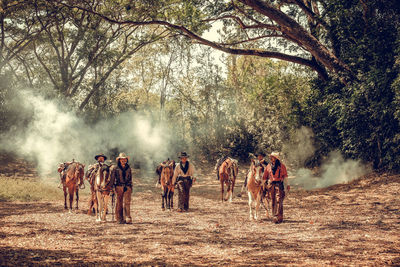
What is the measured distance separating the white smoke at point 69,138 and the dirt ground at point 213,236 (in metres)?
13.7

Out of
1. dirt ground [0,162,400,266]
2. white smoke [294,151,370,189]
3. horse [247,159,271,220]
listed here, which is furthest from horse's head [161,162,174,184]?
white smoke [294,151,370,189]

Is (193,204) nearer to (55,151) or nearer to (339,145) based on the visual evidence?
(339,145)

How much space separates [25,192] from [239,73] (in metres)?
25.4

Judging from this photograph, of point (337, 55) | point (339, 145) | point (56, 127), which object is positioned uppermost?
point (337, 55)

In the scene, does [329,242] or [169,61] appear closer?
[329,242]

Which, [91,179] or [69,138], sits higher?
[69,138]

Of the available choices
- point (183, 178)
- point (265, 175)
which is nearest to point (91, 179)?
point (183, 178)

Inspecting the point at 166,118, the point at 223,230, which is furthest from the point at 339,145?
the point at 166,118

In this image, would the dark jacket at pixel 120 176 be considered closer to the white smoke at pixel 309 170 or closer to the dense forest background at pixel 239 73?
the dense forest background at pixel 239 73

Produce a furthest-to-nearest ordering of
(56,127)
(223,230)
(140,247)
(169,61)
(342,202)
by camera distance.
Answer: (169,61) → (56,127) → (342,202) → (223,230) → (140,247)

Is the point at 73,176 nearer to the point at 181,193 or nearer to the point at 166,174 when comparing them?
the point at 166,174

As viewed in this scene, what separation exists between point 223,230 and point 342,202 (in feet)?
25.2

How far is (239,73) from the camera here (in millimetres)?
40312

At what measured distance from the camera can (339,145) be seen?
21.7m
